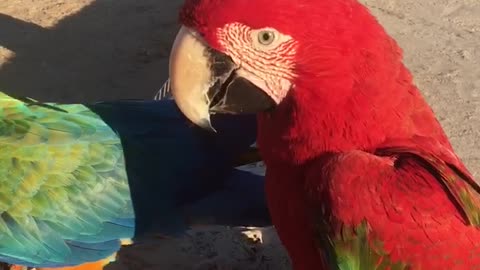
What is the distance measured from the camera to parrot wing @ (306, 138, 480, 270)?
1.60 m

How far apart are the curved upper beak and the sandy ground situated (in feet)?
4.42

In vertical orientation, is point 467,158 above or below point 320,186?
below

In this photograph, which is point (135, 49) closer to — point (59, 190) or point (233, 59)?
point (59, 190)

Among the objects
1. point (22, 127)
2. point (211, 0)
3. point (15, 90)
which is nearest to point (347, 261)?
point (211, 0)

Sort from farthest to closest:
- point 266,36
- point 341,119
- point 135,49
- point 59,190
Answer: point 135,49 < point 59,190 < point 341,119 < point 266,36

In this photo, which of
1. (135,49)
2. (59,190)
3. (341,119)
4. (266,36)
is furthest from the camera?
(135,49)

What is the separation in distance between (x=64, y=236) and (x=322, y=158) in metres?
0.79

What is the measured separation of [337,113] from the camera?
1.66 metres

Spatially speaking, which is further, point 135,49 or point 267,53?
point 135,49

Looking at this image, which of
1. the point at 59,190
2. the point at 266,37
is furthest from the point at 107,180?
the point at 266,37

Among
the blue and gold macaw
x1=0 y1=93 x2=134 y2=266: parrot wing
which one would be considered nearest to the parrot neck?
the blue and gold macaw

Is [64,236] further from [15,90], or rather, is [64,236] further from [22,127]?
Answer: [15,90]

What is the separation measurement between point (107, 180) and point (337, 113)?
29.9 inches

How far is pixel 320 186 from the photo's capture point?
1.65 meters
